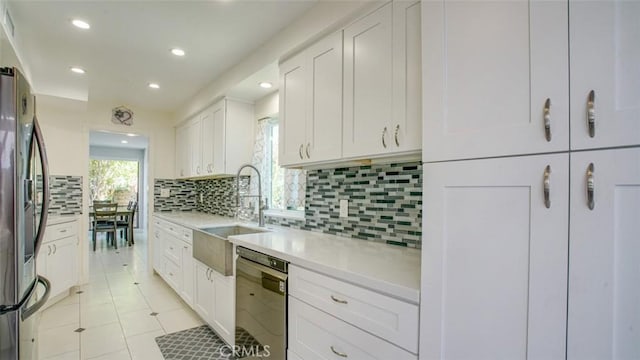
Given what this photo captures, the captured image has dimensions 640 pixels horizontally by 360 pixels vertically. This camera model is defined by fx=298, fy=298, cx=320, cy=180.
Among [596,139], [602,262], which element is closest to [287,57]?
[596,139]

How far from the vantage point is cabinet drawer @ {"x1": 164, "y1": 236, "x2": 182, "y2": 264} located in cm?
318

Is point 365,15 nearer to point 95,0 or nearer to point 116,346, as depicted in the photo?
point 95,0

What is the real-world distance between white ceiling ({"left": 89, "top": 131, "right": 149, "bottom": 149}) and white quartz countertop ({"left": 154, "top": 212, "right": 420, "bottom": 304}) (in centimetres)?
615

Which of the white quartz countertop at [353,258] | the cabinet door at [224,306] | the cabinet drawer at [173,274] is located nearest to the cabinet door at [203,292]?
the cabinet door at [224,306]

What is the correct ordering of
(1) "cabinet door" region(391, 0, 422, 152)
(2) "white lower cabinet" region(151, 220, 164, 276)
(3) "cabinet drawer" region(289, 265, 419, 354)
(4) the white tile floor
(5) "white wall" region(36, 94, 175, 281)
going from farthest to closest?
(2) "white lower cabinet" region(151, 220, 164, 276), (5) "white wall" region(36, 94, 175, 281), (4) the white tile floor, (1) "cabinet door" region(391, 0, 422, 152), (3) "cabinet drawer" region(289, 265, 419, 354)

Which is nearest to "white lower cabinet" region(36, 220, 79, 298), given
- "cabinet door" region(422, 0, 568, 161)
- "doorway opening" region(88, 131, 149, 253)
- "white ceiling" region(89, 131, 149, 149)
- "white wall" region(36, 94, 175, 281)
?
"white wall" region(36, 94, 175, 281)

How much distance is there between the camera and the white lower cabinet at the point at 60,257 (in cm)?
302

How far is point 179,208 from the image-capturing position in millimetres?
4727

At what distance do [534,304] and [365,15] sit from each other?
150 cm

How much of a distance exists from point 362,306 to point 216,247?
56.9 inches

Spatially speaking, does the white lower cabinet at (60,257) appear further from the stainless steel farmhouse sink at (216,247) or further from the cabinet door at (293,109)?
the cabinet door at (293,109)

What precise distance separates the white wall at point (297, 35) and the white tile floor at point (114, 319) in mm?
2303

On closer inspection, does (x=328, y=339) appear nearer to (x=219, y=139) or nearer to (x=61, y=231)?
(x=219, y=139)

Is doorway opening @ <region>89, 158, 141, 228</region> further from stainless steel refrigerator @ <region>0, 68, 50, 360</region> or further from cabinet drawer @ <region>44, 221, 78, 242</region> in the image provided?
stainless steel refrigerator @ <region>0, 68, 50, 360</region>
